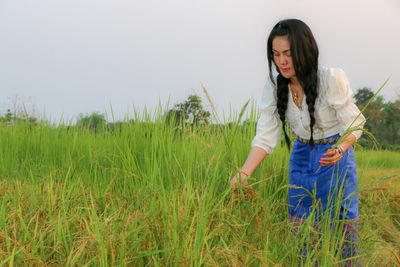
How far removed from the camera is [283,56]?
2.27 m

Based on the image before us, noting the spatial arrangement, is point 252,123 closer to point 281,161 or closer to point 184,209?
point 281,161

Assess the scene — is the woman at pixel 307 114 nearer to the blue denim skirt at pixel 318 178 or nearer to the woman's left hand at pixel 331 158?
the blue denim skirt at pixel 318 178

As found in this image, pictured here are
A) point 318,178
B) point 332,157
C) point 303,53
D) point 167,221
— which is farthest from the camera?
point 318,178

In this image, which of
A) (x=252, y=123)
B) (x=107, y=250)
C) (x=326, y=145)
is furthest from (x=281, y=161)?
(x=107, y=250)

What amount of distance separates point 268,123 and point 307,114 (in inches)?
10.5

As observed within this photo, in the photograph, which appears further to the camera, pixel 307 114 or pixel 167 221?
pixel 307 114

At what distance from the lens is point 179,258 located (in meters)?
1.39

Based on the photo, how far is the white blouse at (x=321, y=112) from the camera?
2312 mm

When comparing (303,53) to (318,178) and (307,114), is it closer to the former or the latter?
(307,114)

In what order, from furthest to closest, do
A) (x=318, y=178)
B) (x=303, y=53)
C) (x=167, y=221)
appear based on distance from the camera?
1. (x=318, y=178)
2. (x=303, y=53)
3. (x=167, y=221)

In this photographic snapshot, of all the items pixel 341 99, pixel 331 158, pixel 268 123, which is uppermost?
pixel 341 99

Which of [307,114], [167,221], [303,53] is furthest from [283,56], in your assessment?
[167,221]

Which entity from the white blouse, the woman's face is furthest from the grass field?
the woman's face

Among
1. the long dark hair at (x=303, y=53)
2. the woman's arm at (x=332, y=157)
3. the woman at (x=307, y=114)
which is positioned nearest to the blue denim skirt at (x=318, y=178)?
the woman at (x=307, y=114)
